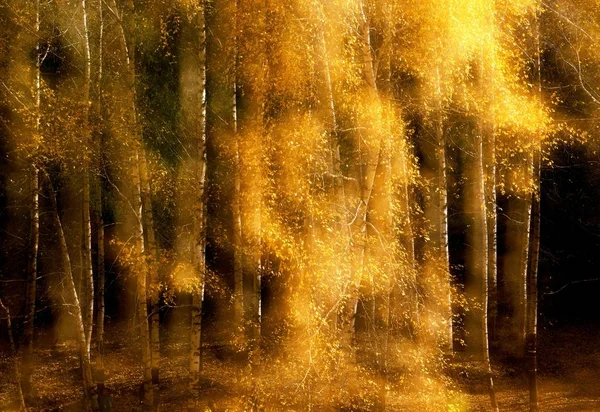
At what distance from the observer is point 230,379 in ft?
47.1

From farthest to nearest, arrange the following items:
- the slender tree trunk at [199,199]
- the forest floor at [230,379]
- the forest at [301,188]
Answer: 1. the forest floor at [230,379]
2. the slender tree trunk at [199,199]
3. the forest at [301,188]

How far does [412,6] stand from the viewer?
895cm

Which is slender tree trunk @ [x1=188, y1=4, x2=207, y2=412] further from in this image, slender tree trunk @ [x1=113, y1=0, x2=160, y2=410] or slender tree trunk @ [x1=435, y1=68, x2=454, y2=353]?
slender tree trunk @ [x1=435, y1=68, x2=454, y2=353]

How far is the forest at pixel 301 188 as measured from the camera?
9.04 m

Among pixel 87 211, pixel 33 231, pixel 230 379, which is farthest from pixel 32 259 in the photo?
pixel 230 379

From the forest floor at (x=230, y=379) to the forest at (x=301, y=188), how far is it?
0.08 m

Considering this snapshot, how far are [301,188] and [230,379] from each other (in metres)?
7.64

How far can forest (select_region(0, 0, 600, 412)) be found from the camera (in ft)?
29.7

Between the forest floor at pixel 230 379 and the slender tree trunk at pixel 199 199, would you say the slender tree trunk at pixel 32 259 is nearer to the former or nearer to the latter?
the forest floor at pixel 230 379

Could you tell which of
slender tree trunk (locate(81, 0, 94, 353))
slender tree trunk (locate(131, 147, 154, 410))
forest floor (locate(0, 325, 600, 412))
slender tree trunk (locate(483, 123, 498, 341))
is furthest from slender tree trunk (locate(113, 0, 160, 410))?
slender tree trunk (locate(483, 123, 498, 341))

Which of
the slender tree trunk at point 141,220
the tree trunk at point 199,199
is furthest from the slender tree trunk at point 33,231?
the tree trunk at point 199,199

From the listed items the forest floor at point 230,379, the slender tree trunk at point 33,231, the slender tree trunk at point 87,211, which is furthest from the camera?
the forest floor at point 230,379

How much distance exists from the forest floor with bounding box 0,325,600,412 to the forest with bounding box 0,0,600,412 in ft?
0.27

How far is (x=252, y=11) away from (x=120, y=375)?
1093 centimetres
